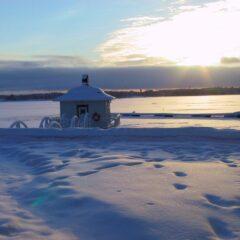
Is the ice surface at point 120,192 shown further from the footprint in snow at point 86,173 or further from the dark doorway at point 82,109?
the dark doorway at point 82,109

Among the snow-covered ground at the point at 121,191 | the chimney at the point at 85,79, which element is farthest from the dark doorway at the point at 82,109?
the snow-covered ground at the point at 121,191

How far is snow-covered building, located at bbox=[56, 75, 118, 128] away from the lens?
2506 cm

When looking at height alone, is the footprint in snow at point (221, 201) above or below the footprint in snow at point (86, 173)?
below

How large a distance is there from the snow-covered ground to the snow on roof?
45.8 ft

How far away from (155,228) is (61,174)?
2950 mm

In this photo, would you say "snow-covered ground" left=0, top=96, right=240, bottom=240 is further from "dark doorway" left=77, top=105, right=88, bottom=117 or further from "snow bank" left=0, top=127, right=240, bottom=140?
"dark doorway" left=77, top=105, right=88, bottom=117

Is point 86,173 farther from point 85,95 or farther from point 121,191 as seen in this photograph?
point 85,95

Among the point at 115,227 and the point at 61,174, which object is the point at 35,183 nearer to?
the point at 61,174

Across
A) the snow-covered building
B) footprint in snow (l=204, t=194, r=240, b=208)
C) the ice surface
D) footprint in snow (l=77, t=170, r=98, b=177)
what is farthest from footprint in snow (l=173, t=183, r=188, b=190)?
the snow-covered building

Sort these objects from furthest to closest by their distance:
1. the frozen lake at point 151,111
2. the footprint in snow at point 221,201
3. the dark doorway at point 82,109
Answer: the frozen lake at point 151,111
the dark doorway at point 82,109
the footprint in snow at point 221,201

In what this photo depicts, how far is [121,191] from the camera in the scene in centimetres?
608

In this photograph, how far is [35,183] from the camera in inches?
273

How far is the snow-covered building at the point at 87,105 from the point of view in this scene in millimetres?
25062

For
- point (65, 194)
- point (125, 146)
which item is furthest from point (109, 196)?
point (125, 146)
